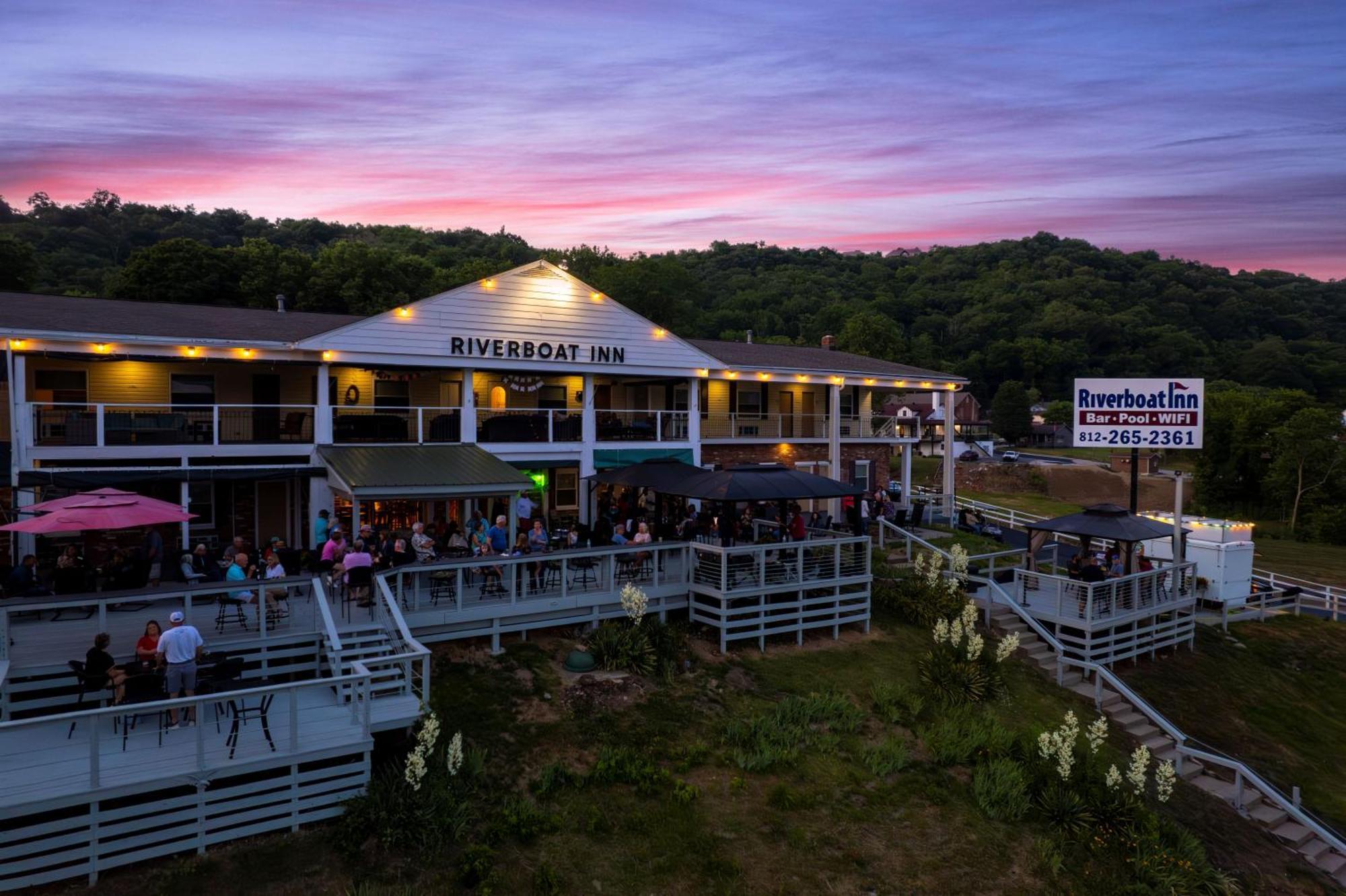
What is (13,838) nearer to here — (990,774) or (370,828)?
(370,828)

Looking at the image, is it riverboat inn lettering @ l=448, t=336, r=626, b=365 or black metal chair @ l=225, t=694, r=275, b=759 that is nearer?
black metal chair @ l=225, t=694, r=275, b=759

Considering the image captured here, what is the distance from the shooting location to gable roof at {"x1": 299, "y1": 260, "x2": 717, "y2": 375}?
20516 mm

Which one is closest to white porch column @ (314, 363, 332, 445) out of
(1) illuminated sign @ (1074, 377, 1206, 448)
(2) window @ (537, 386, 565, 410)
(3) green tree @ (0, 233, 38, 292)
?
(2) window @ (537, 386, 565, 410)

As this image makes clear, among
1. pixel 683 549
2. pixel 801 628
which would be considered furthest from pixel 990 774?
pixel 683 549

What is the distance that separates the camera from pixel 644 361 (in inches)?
966

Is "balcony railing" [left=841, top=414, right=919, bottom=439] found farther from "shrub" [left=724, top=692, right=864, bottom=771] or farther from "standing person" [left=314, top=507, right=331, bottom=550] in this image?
"standing person" [left=314, top=507, right=331, bottom=550]

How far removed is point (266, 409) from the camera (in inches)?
827

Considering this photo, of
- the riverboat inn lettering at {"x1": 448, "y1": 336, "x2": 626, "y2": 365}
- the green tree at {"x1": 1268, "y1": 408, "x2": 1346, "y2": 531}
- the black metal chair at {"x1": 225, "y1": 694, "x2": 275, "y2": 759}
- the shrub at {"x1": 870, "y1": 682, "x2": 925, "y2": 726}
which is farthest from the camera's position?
the green tree at {"x1": 1268, "y1": 408, "x2": 1346, "y2": 531}

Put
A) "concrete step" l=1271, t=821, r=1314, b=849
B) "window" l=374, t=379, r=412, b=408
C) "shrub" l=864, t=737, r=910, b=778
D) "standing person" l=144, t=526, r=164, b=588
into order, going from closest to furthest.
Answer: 1. "shrub" l=864, t=737, r=910, b=778
2. "concrete step" l=1271, t=821, r=1314, b=849
3. "standing person" l=144, t=526, r=164, b=588
4. "window" l=374, t=379, r=412, b=408

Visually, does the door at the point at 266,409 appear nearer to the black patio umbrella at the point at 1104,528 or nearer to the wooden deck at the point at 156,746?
the wooden deck at the point at 156,746

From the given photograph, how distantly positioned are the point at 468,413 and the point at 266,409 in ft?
16.7

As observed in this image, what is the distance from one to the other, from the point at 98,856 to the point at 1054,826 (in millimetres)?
12400

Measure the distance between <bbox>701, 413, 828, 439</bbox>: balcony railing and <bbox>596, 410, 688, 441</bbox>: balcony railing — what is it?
1.33 m

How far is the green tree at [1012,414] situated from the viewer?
8638 centimetres
